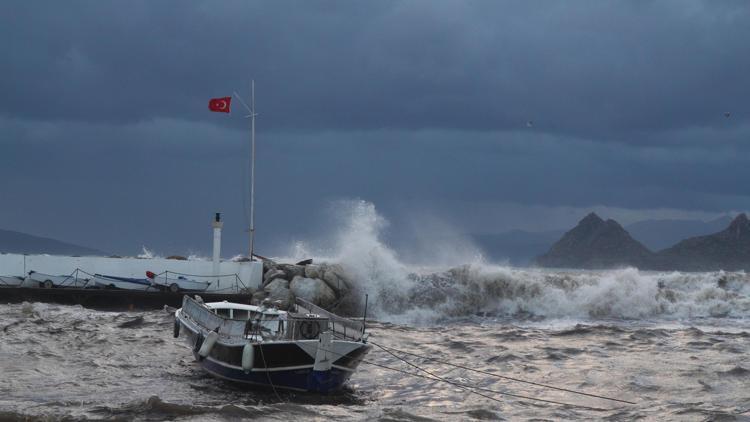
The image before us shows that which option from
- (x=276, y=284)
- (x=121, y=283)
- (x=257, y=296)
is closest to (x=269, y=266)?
(x=276, y=284)

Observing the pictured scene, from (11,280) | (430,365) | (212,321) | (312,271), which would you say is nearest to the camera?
(212,321)

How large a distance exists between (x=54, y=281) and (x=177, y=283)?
6.21 m

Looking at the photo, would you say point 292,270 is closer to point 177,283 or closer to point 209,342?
point 177,283

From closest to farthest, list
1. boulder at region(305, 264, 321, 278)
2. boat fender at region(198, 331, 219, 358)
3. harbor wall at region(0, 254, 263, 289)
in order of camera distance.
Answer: boat fender at region(198, 331, 219, 358), harbor wall at region(0, 254, 263, 289), boulder at region(305, 264, 321, 278)

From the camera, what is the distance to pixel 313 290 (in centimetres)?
3756

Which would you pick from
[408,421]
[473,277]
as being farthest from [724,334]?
[408,421]

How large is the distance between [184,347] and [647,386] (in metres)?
14.5

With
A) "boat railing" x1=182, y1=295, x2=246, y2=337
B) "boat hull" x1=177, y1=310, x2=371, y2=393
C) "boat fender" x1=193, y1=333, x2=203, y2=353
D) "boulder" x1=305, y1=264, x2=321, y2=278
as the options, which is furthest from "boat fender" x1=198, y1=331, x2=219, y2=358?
"boulder" x1=305, y1=264, x2=321, y2=278

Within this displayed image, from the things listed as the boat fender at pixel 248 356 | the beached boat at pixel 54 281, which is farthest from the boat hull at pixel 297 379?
the beached boat at pixel 54 281

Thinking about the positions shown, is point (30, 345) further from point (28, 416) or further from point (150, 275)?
point (150, 275)

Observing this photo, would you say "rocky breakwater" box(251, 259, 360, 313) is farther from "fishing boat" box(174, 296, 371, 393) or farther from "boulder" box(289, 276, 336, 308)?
"fishing boat" box(174, 296, 371, 393)

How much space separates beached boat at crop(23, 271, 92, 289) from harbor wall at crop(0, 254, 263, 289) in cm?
28

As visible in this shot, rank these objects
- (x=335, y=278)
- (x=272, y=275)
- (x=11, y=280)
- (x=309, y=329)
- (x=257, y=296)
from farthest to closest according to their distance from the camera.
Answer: (x=335, y=278) < (x=272, y=275) < (x=11, y=280) < (x=257, y=296) < (x=309, y=329)

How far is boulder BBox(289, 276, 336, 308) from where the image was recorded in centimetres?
3731
